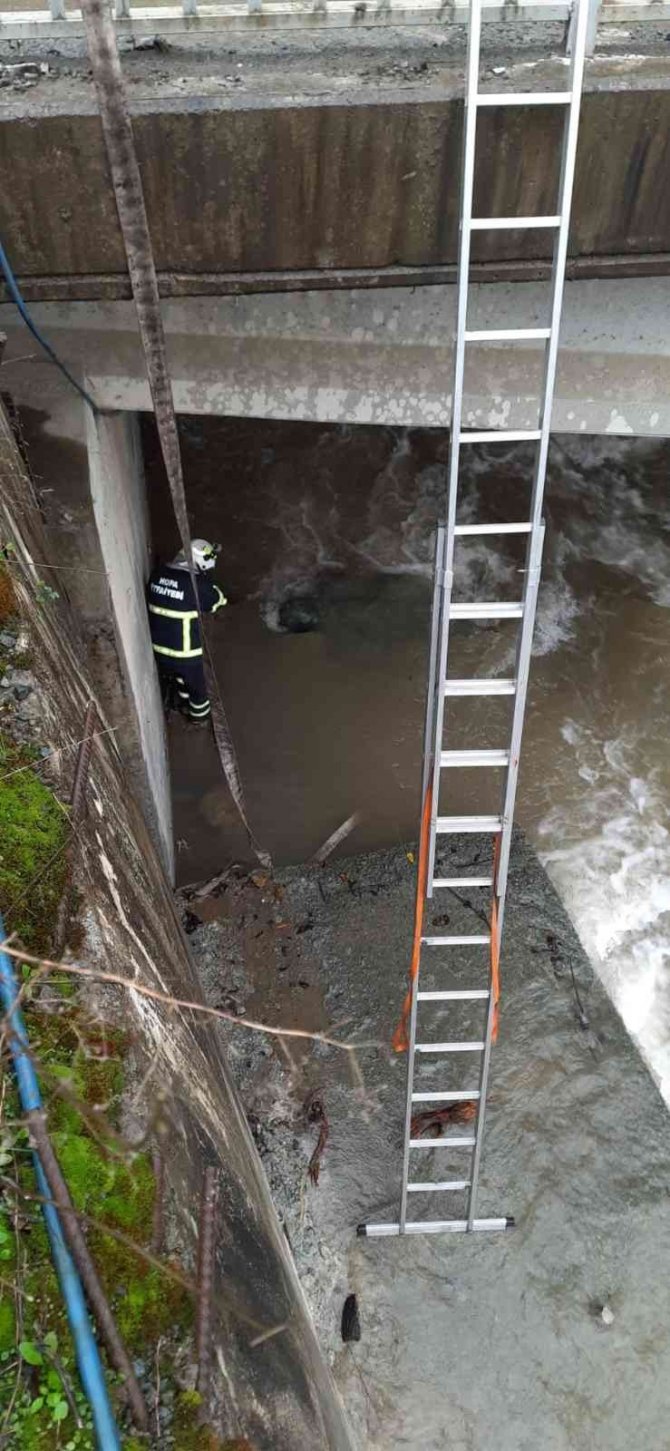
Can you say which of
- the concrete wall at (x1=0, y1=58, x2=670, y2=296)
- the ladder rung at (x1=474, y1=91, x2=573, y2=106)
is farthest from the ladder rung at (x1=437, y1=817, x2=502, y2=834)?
the ladder rung at (x1=474, y1=91, x2=573, y2=106)

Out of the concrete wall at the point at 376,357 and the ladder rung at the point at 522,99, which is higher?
the ladder rung at the point at 522,99

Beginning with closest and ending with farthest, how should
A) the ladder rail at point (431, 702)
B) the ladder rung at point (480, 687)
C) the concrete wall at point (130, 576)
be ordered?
the ladder rail at point (431, 702) < the ladder rung at point (480, 687) < the concrete wall at point (130, 576)

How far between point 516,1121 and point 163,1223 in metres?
2.98

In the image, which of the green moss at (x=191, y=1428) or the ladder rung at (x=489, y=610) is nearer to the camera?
the green moss at (x=191, y=1428)

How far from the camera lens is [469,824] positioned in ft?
11.1

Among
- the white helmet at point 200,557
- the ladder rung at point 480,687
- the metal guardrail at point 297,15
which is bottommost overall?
the white helmet at point 200,557

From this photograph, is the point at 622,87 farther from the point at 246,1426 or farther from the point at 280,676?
the point at 280,676

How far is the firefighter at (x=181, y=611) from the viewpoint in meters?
5.74

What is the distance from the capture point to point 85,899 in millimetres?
2730

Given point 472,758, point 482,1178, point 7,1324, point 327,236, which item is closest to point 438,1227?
point 482,1178

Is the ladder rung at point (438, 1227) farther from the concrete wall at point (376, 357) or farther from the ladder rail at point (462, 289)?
the concrete wall at point (376, 357)

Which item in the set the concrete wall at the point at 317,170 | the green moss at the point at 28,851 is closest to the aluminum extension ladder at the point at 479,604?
the concrete wall at the point at 317,170

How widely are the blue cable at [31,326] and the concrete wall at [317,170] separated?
0.17ft

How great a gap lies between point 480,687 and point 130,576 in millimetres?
2768
